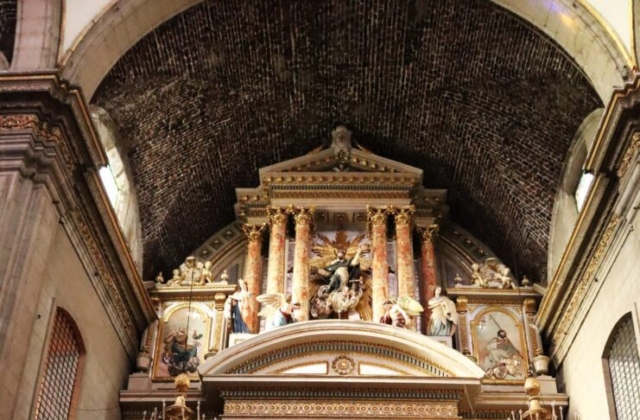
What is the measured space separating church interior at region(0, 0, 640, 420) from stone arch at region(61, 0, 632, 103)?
0.04 metres

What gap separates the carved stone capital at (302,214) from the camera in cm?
1675

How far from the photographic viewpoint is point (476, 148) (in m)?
16.5

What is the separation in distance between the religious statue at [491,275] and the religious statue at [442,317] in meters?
0.97

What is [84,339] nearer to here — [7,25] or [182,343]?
[182,343]

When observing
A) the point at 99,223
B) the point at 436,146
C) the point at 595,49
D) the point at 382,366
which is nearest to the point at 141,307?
the point at 99,223

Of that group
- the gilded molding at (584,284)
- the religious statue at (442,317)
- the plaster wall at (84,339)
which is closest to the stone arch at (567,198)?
the gilded molding at (584,284)

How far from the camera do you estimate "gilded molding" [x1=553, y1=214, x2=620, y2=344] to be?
492 inches

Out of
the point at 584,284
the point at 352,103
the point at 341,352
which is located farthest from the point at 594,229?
the point at 352,103

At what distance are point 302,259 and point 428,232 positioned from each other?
2.44 meters

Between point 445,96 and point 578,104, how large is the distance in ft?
8.52

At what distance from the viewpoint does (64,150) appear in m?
11.8

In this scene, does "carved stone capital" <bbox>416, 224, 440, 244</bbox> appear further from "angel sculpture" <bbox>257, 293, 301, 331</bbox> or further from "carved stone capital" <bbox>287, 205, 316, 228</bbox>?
"angel sculpture" <bbox>257, 293, 301, 331</bbox>

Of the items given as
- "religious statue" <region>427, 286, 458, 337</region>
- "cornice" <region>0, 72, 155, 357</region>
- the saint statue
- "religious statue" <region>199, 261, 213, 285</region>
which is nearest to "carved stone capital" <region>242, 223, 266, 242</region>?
"religious statue" <region>199, 261, 213, 285</region>

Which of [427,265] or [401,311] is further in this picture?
[427,265]
